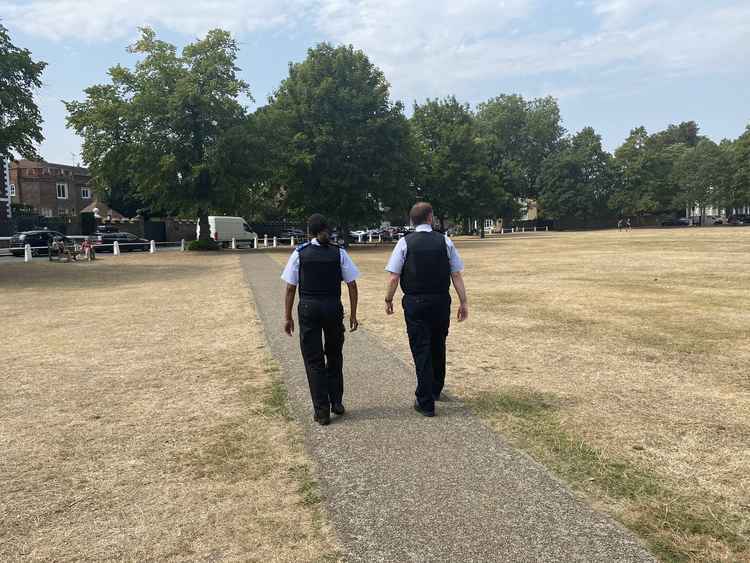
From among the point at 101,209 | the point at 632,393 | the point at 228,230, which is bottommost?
the point at 632,393

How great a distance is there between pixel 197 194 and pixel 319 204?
806 centimetres

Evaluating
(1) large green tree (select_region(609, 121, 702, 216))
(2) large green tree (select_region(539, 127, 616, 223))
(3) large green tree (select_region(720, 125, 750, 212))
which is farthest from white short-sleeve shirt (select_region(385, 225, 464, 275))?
(1) large green tree (select_region(609, 121, 702, 216))

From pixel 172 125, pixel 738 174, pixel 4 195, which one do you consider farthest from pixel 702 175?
pixel 4 195

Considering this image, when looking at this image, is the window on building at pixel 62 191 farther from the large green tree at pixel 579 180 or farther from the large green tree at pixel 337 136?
the large green tree at pixel 579 180

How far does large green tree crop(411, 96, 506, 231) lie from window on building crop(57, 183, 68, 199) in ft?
152

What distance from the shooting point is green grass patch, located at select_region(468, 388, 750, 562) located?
2.97 m

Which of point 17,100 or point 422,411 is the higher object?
point 17,100

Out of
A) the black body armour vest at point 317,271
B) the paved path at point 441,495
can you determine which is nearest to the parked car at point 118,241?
the black body armour vest at point 317,271

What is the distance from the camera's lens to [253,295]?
14.2m

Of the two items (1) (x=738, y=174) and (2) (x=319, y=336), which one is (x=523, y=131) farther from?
(2) (x=319, y=336)

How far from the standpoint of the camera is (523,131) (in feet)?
308

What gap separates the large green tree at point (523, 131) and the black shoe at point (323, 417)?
88.0 meters

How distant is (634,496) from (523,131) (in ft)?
319

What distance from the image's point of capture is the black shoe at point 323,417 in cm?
487
